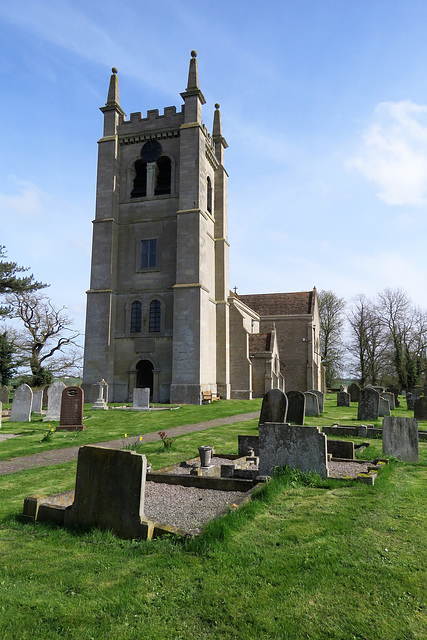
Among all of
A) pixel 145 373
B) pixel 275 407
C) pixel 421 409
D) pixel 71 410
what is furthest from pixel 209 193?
pixel 275 407

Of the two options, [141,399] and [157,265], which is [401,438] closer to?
[141,399]

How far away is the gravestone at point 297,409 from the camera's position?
11.9m

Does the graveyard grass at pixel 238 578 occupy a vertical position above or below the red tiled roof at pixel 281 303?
below

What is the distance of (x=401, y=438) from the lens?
925 cm

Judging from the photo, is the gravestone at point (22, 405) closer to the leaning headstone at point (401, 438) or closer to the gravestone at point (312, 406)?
the gravestone at point (312, 406)

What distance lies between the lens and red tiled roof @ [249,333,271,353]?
3443 centimetres

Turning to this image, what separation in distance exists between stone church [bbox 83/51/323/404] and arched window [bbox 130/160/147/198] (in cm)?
8

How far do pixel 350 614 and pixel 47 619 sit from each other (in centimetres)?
223

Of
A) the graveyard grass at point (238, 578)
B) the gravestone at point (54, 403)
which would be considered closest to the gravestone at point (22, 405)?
the gravestone at point (54, 403)

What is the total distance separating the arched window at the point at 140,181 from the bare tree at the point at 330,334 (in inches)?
1213

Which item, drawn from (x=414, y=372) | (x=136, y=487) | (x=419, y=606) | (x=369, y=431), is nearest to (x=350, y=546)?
(x=419, y=606)

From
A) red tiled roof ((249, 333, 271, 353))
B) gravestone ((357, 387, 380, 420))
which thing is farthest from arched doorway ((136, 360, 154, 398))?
gravestone ((357, 387, 380, 420))

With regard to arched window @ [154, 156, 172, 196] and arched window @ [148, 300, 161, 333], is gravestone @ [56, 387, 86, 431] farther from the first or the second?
arched window @ [154, 156, 172, 196]

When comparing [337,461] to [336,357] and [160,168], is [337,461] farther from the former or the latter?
[336,357]
